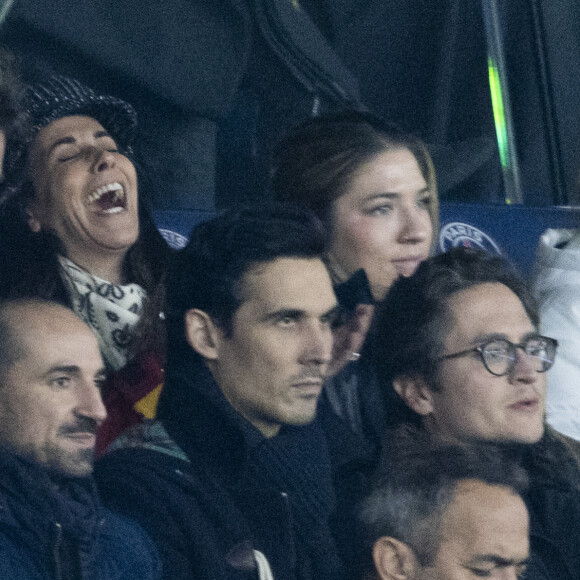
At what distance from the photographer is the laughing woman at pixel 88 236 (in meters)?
1.42

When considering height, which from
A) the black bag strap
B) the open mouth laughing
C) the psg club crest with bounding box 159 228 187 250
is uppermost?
the black bag strap

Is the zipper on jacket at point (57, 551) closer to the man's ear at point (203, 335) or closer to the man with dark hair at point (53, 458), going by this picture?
the man with dark hair at point (53, 458)

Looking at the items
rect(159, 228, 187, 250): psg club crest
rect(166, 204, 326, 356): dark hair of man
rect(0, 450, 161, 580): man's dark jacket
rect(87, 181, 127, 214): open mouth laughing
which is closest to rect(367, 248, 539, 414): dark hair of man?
rect(166, 204, 326, 356): dark hair of man

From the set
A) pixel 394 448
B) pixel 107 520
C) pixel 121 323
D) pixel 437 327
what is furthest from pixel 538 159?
pixel 107 520

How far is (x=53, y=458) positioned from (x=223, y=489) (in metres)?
0.26

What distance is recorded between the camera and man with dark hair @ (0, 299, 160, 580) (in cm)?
117

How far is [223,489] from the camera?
1398mm

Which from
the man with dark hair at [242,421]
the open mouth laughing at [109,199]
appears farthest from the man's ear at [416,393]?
the open mouth laughing at [109,199]

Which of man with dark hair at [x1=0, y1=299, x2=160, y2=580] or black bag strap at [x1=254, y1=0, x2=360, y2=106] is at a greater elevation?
black bag strap at [x1=254, y1=0, x2=360, y2=106]

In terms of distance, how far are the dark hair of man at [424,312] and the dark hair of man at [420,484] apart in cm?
12

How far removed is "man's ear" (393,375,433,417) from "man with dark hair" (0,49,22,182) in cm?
72

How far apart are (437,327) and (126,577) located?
0.72 m

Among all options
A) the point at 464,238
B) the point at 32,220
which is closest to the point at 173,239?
the point at 32,220

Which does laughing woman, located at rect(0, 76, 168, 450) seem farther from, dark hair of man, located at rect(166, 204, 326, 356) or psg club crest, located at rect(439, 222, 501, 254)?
→ psg club crest, located at rect(439, 222, 501, 254)
